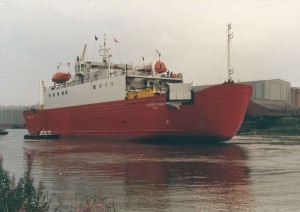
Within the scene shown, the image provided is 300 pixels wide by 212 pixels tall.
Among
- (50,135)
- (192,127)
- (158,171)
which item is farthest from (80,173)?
(50,135)

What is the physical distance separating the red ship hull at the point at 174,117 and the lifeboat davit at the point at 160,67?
7.22m

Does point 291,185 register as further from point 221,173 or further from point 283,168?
point 283,168

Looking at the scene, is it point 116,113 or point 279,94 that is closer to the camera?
point 116,113

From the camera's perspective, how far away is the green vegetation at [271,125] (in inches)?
2658

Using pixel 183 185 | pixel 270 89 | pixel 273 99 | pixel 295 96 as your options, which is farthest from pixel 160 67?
pixel 295 96

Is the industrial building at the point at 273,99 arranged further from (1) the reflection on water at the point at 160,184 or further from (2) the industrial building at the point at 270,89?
(1) the reflection on water at the point at 160,184

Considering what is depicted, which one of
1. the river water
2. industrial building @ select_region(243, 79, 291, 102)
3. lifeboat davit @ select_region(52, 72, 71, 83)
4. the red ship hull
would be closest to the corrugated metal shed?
industrial building @ select_region(243, 79, 291, 102)

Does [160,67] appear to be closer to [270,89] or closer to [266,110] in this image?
[266,110]

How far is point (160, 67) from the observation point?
46.7 metres

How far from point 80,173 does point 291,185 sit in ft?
27.9

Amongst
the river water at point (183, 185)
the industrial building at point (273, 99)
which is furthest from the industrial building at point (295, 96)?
the river water at point (183, 185)

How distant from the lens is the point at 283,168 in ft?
60.8

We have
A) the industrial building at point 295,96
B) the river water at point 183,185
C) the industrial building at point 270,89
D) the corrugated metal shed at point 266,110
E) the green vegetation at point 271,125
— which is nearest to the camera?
the river water at point 183,185

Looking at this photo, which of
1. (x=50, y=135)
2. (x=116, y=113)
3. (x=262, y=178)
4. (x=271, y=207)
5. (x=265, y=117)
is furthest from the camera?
(x=265, y=117)
